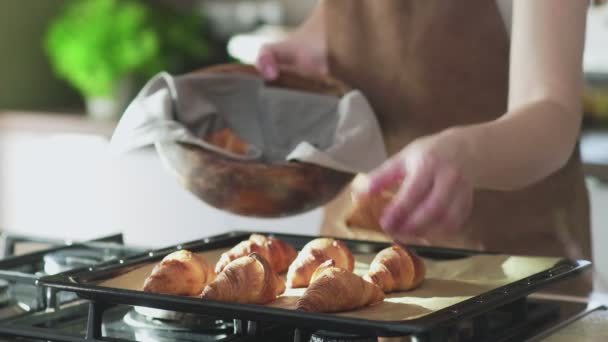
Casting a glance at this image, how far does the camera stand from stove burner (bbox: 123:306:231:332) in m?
0.94

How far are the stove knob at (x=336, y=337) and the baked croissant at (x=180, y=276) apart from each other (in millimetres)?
189

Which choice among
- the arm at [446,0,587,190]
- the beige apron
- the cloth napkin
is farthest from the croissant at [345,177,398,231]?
the arm at [446,0,587,190]

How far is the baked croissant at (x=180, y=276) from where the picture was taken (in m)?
0.94

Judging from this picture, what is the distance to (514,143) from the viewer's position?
96 cm

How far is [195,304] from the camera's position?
2.78 ft

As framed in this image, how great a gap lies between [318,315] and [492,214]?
0.76 metres

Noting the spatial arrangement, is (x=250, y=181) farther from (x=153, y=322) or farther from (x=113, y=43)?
(x=113, y=43)

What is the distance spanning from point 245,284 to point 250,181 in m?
0.29

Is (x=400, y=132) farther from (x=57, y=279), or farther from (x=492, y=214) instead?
(x=57, y=279)

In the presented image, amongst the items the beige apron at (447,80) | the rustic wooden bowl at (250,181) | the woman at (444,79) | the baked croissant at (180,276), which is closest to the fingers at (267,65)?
the woman at (444,79)

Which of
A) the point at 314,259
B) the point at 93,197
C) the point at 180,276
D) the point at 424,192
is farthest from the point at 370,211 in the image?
the point at 93,197

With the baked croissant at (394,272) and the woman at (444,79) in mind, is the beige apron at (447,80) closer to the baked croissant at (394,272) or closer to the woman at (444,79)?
the woman at (444,79)

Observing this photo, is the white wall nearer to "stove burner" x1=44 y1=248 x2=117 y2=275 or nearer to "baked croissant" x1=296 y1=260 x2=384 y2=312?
"stove burner" x1=44 y1=248 x2=117 y2=275

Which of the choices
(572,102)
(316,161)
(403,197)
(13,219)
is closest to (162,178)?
(13,219)
